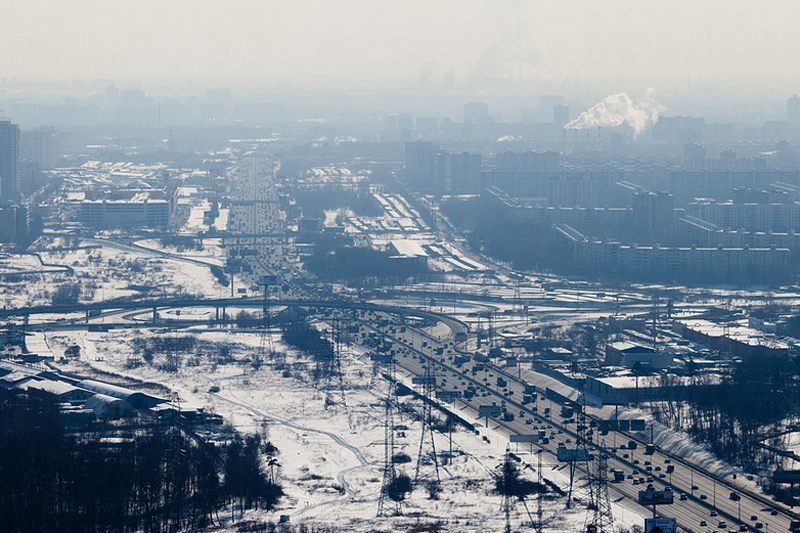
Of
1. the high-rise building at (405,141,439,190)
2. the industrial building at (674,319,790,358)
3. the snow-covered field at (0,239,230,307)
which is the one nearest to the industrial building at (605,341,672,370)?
the industrial building at (674,319,790,358)

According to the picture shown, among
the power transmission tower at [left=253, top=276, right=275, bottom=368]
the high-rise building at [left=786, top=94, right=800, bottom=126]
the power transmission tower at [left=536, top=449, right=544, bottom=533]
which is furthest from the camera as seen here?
the high-rise building at [left=786, top=94, right=800, bottom=126]

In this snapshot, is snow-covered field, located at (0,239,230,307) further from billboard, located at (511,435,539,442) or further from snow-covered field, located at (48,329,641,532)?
billboard, located at (511,435,539,442)

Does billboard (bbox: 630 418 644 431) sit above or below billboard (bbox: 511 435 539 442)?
above

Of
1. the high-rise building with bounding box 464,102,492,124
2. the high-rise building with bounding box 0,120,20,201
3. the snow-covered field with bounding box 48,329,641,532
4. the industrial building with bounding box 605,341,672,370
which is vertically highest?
the high-rise building with bounding box 464,102,492,124

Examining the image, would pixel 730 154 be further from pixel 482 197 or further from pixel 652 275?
pixel 652 275

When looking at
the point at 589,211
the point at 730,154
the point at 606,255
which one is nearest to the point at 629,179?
the point at 730,154
